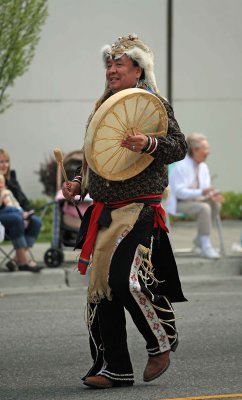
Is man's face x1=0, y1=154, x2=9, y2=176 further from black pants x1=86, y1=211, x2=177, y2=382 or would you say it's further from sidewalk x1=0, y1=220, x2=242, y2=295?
black pants x1=86, y1=211, x2=177, y2=382

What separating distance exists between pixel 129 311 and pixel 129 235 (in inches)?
17.0

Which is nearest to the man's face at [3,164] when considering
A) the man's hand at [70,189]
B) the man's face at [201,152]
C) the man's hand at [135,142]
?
the man's face at [201,152]

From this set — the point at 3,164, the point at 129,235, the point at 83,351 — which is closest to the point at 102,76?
the point at 3,164

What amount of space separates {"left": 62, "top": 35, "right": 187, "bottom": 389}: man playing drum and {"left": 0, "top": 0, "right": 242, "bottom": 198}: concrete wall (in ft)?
35.6

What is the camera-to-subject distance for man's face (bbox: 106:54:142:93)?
6621 millimetres

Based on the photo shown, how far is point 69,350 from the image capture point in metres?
8.01

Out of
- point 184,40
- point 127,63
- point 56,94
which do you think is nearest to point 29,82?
point 56,94

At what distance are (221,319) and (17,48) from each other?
21.0ft

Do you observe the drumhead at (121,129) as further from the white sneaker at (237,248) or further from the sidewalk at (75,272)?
the white sneaker at (237,248)

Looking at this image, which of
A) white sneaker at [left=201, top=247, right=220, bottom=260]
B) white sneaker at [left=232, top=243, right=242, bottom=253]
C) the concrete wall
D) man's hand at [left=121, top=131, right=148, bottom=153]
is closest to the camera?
man's hand at [left=121, top=131, right=148, bottom=153]

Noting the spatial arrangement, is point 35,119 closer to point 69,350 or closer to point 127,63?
point 69,350

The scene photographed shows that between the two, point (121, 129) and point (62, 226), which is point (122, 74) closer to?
point (121, 129)

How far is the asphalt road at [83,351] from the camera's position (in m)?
6.59

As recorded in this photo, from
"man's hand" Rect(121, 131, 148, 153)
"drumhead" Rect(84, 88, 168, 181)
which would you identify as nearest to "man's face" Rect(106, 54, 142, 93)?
"drumhead" Rect(84, 88, 168, 181)
